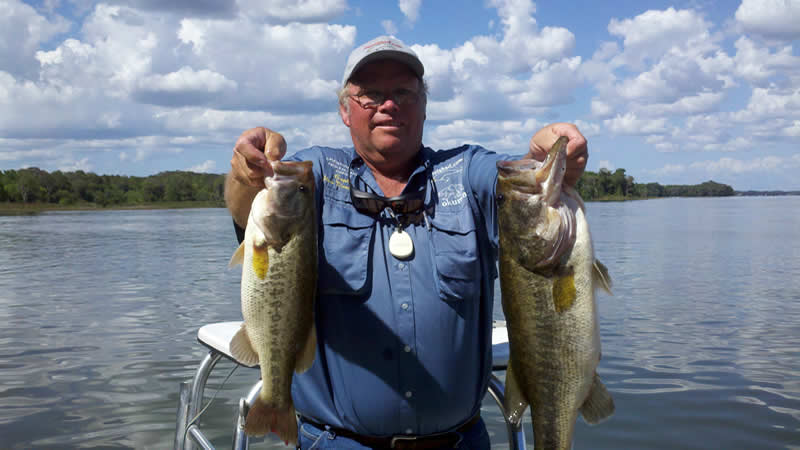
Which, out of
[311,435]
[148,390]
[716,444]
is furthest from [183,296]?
[311,435]

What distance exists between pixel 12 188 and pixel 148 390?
124725mm

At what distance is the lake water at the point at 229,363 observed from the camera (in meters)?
9.10

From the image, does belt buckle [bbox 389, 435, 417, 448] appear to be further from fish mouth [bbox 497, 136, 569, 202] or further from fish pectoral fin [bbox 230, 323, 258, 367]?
fish mouth [bbox 497, 136, 569, 202]

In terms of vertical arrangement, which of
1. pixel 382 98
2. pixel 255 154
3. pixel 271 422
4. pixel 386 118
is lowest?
pixel 271 422

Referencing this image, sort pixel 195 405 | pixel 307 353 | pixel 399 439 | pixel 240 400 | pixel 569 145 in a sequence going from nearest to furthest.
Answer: pixel 569 145 → pixel 307 353 → pixel 399 439 → pixel 240 400 → pixel 195 405

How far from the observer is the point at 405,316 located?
3.34 meters

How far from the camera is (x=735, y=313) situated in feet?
52.6

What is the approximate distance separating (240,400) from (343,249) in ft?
4.03

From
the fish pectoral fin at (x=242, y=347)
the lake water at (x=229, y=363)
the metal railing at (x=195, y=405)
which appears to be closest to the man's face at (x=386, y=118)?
the fish pectoral fin at (x=242, y=347)

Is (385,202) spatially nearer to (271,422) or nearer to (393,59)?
(393,59)

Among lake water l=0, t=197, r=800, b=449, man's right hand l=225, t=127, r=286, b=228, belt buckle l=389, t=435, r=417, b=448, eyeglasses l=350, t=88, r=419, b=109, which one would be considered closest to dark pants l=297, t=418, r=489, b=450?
belt buckle l=389, t=435, r=417, b=448

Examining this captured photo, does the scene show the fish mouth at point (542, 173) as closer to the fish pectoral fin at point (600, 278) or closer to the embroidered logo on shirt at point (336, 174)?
the fish pectoral fin at point (600, 278)

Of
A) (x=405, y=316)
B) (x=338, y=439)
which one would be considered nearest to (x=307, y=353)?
(x=405, y=316)

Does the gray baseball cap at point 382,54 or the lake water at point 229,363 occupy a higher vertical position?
the gray baseball cap at point 382,54
